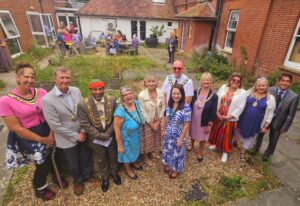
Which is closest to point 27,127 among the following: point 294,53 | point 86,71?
point 86,71

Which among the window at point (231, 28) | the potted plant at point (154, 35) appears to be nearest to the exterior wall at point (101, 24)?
the potted plant at point (154, 35)

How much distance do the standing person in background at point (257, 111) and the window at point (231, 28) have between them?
675cm

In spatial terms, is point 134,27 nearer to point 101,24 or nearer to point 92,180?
point 101,24

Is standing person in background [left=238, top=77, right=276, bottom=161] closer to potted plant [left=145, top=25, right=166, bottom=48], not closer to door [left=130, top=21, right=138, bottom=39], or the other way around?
potted plant [left=145, top=25, right=166, bottom=48]

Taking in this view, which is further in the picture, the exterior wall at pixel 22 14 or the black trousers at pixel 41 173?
the exterior wall at pixel 22 14

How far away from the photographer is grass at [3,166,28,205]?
2.47 metres

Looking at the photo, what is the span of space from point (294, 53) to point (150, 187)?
6.39 m

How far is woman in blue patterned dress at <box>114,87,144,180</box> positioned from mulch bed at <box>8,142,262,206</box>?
0.47 m

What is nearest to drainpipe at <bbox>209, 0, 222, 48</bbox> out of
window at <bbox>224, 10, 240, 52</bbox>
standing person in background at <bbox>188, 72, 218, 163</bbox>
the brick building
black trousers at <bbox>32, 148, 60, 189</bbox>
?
the brick building

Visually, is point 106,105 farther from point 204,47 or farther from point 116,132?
point 204,47

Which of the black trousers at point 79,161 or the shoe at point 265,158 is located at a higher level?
the black trousers at point 79,161

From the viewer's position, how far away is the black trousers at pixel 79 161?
237cm

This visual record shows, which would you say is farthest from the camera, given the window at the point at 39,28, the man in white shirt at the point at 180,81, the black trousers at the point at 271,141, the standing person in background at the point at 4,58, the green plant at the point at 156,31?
the green plant at the point at 156,31

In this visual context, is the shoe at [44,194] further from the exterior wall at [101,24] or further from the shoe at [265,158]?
the exterior wall at [101,24]
